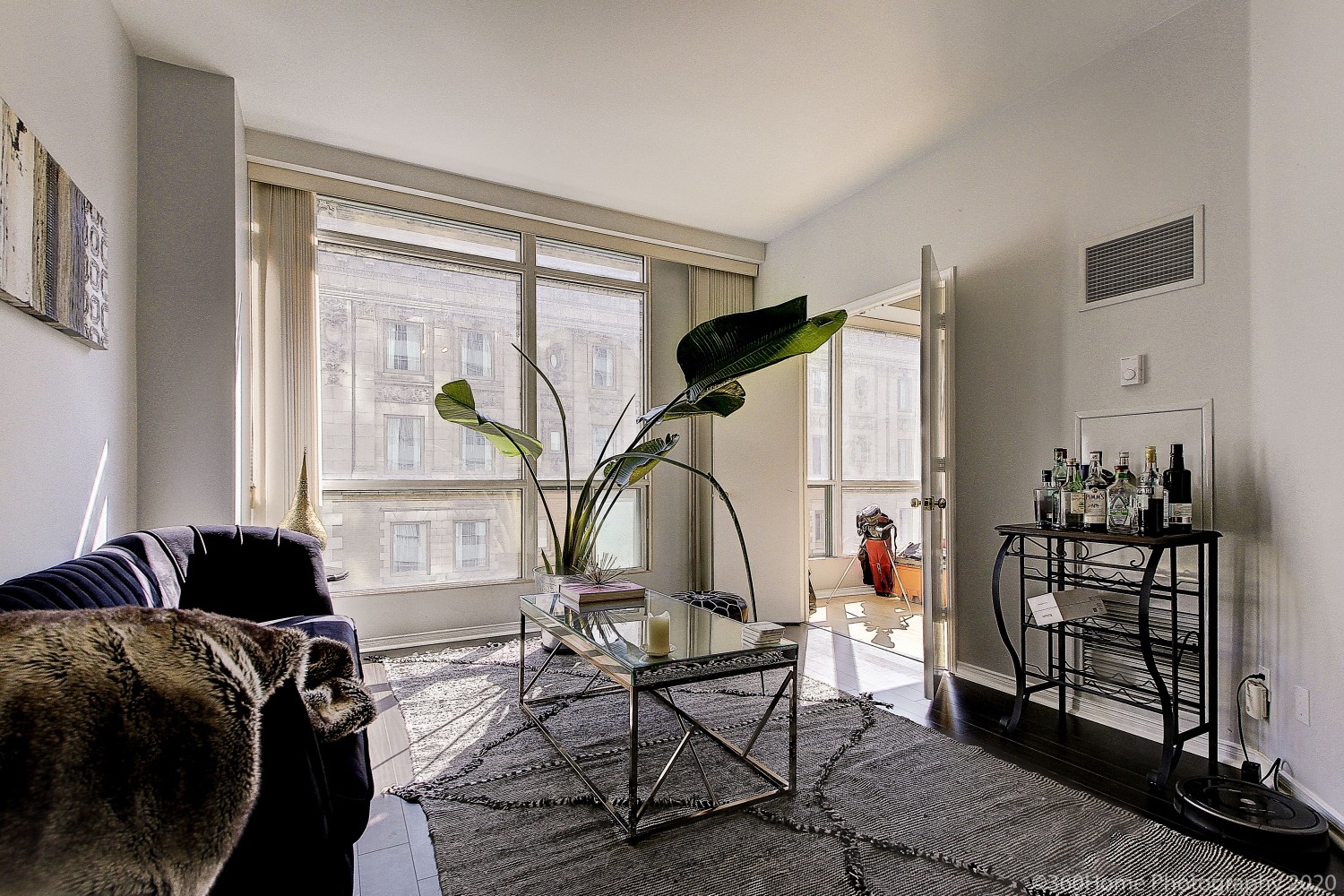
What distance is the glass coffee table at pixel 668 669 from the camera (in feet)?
6.21

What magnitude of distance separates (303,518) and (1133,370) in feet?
12.6

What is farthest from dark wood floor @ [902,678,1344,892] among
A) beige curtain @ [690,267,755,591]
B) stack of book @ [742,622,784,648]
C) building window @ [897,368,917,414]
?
building window @ [897,368,917,414]

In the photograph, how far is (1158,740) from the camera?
2.61 metres

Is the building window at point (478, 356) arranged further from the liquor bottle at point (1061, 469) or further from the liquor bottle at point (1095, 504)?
the liquor bottle at point (1095, 504)

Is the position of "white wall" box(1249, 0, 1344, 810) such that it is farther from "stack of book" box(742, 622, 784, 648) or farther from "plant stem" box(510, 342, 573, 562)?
"plant stem" box(510, 342, 573, 562)

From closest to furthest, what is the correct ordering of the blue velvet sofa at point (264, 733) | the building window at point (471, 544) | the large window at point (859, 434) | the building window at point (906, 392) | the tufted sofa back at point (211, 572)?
the blue velvet sofa at point (264, 733)
the tufted sofa back at point (211, 572)
the building window at point (471, 544)
the large window at point (859, 434)
the building window at point (906, 392)

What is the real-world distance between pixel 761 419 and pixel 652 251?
4.71ft

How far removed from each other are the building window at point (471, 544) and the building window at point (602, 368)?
4.04 ft

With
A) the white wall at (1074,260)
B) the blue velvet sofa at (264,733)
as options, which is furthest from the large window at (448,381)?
the white wall at (1074,260)

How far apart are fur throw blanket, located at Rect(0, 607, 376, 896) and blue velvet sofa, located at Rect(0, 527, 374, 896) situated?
152mm

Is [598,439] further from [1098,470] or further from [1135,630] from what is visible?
[1135,630]

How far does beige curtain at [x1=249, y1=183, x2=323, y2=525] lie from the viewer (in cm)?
362

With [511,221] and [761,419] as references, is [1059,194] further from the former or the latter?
[511,221]

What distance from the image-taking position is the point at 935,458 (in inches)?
131
